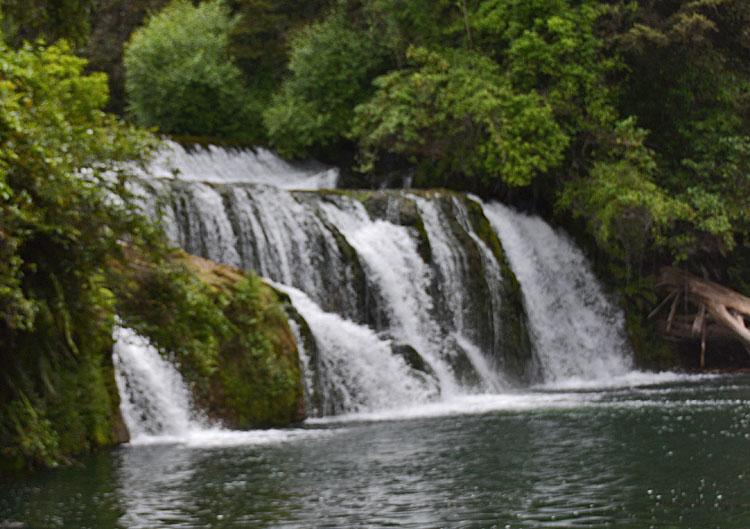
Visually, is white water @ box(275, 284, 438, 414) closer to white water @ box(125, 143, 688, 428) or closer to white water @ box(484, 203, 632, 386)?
white water @ box(125, 143, 688, 428)

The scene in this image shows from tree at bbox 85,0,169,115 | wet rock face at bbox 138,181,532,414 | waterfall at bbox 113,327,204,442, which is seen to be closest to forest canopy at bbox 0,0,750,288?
wet rock face at bbox 138,181,532,414

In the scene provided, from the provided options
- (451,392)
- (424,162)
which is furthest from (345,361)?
(424,162)

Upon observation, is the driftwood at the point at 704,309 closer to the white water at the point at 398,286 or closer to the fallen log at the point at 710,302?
the fallen log at the point at 710,302

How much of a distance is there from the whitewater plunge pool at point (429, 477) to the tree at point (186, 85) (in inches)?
714

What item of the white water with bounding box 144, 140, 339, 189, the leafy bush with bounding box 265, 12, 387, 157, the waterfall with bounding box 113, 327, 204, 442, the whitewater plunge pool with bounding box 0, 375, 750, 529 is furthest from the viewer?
the leafy bush with bounding box 265, 12, 387, 157

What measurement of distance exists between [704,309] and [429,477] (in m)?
15.3

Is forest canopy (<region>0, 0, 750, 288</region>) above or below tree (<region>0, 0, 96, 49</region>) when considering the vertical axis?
above

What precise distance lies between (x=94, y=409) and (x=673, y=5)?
1826cm

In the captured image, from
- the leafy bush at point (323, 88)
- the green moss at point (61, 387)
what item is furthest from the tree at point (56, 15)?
the leafy bush at point (323, 88)

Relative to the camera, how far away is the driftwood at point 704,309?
79.7 ft

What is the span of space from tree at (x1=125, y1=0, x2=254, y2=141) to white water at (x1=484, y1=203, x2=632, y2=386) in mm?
10220

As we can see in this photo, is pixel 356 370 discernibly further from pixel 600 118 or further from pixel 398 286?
pixel 600 118

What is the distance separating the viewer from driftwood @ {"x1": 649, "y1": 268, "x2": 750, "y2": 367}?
79.7 ft

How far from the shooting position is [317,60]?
31.1 m
